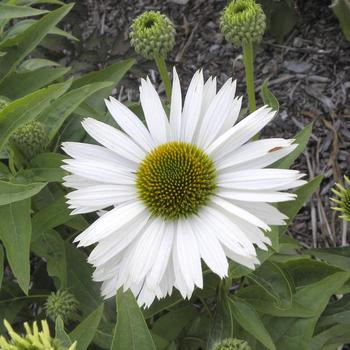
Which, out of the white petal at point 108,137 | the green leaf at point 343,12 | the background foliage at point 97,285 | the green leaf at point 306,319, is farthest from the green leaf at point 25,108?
the green leaf at point 343,12

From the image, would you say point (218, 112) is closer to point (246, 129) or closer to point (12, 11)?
point (246, 129)

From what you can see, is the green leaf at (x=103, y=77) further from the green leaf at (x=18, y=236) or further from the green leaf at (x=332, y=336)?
the green leaf at (x=332, y=336)

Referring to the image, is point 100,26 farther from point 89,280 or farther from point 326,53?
point 89,280

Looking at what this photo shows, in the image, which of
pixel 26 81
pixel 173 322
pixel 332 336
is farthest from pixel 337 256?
pixel 26 81

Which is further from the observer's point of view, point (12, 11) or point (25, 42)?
point (25, 42)

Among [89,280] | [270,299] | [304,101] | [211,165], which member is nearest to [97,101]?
[89,280]

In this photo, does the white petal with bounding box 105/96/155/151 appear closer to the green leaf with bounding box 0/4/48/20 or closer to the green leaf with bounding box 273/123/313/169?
the green leaf with bounding box 273/123/313/169

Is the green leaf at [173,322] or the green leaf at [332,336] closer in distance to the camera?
the green leaf at [332,336]
